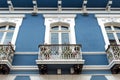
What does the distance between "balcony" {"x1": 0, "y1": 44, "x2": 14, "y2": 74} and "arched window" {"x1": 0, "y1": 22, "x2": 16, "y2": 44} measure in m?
1.30

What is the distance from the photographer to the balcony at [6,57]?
8219 millimetres

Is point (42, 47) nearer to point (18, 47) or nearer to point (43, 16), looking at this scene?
point (18, 47)

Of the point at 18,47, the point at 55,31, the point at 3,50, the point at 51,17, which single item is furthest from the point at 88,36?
the point at 3,50

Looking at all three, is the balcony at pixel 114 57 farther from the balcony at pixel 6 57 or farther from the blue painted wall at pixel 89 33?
the balcony at pixel 6 57

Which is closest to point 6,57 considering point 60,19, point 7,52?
point 7,52

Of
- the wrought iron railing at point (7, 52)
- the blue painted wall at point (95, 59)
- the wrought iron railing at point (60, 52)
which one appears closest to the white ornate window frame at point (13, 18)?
the wrought iron railing at point (7, 52)

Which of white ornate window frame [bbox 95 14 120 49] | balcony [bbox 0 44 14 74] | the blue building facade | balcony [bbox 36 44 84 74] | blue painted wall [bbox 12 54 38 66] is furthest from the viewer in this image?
white ornate window frame [bbox 95 14 120 49]

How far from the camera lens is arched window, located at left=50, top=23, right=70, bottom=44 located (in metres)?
10.3

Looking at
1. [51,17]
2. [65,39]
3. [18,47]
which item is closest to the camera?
[18,47]

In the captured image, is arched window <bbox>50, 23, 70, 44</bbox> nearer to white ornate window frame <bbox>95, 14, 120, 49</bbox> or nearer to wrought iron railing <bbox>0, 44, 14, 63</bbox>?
white ornate window frame <bbox>95, 14, 120, 49</bbox>

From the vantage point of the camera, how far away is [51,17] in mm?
11602

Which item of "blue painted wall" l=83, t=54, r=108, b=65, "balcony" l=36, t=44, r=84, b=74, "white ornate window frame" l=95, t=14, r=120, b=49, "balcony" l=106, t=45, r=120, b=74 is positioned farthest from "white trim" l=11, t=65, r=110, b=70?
"white ornate window frame" l=95, t=14, r=120, b=49

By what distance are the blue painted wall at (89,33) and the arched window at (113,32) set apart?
1.86 ft

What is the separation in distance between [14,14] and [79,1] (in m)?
3.86
